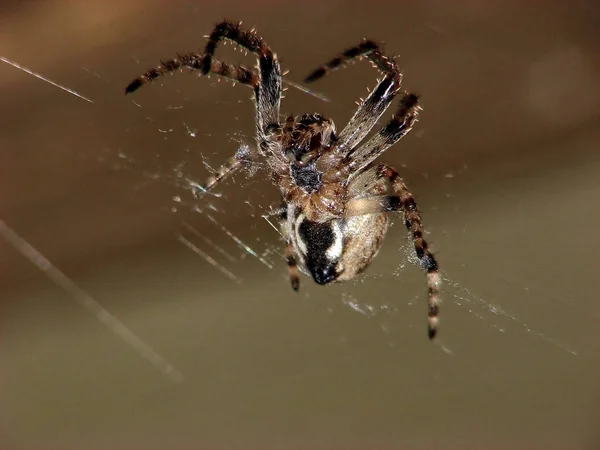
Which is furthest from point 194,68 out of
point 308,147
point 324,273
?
point 324,273

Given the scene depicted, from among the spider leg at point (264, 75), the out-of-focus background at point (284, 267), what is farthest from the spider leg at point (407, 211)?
the out-of-focus background at point (284, 267)

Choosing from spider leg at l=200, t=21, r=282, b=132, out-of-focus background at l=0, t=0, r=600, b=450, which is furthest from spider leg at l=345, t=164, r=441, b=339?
out-of-focus background at l=0, t=0, r=600, b=450

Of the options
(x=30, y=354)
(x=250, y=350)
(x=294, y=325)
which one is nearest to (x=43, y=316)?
(x=30, y=354)

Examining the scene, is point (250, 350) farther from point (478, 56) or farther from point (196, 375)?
point (478, 56)

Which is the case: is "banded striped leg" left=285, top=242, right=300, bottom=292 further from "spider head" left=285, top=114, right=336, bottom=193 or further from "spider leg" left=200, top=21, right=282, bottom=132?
"spider leg" left=200, top=21, right=282, bottom=132

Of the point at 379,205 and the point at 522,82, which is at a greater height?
the point at 522,82
